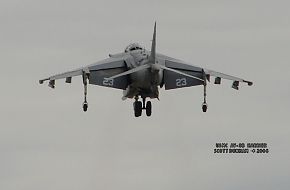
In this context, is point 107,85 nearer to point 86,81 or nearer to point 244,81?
point 86,81

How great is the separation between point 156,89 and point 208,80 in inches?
233

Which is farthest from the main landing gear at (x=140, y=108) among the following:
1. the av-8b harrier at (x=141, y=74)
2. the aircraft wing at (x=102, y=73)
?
the aircraft wing at (x=102, y=73)

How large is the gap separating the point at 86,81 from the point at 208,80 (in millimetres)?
10901

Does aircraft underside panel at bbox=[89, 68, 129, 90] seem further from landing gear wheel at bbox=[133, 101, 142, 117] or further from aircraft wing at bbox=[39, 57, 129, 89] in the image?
landing gear wheel at bbox=[133, 101, 142, 117]

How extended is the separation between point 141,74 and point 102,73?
5.72 meters

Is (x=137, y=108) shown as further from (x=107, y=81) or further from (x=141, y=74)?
(x=141, y=74)

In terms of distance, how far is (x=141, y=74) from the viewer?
171 m

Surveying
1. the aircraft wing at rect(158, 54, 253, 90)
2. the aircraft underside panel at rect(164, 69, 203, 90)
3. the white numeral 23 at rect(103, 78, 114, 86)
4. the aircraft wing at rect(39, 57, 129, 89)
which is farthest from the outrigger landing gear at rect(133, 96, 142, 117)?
the aircraft underside panel at rect(164, 69, 203, 90)

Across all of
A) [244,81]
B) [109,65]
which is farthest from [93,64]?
[244,81]

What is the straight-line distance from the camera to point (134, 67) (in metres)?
174

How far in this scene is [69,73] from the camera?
17675 cm

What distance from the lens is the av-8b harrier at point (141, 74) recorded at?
171000mm

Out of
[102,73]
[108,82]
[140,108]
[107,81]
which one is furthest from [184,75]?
[102,73]

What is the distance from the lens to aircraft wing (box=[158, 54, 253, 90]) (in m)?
174
